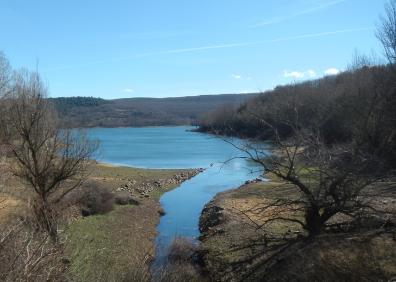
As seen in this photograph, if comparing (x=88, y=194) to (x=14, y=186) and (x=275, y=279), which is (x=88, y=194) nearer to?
(x=14, y=186)

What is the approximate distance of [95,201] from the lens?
2866cm

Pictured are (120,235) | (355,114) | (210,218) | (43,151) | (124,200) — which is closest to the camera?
(43,151)

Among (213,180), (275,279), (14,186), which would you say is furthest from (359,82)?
(275,279)

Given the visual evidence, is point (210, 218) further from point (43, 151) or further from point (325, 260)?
point (325, 260)

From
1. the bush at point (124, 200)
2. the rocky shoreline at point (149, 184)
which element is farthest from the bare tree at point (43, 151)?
the rocky shoreline at point (149, 184)

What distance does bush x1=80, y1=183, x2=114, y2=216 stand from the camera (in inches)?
1103

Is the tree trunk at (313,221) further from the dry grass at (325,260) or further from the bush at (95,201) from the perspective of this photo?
the bush at (95,201)

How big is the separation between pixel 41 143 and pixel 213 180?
96.2 feet

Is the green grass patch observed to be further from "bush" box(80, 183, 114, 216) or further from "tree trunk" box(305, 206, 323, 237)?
"tree trunk" box(305, 206, 323, 237)

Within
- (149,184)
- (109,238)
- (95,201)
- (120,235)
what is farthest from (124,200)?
(149,184)

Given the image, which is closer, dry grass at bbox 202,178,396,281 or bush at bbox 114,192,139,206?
dry grass at bbox 202,178,396,281

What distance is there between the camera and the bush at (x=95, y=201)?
28.0 meters

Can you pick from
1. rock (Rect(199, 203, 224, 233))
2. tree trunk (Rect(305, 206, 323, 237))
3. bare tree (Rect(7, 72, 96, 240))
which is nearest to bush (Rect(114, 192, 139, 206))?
rock (Rect(199, 203, 224, 233))

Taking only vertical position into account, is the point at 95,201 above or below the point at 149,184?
above
